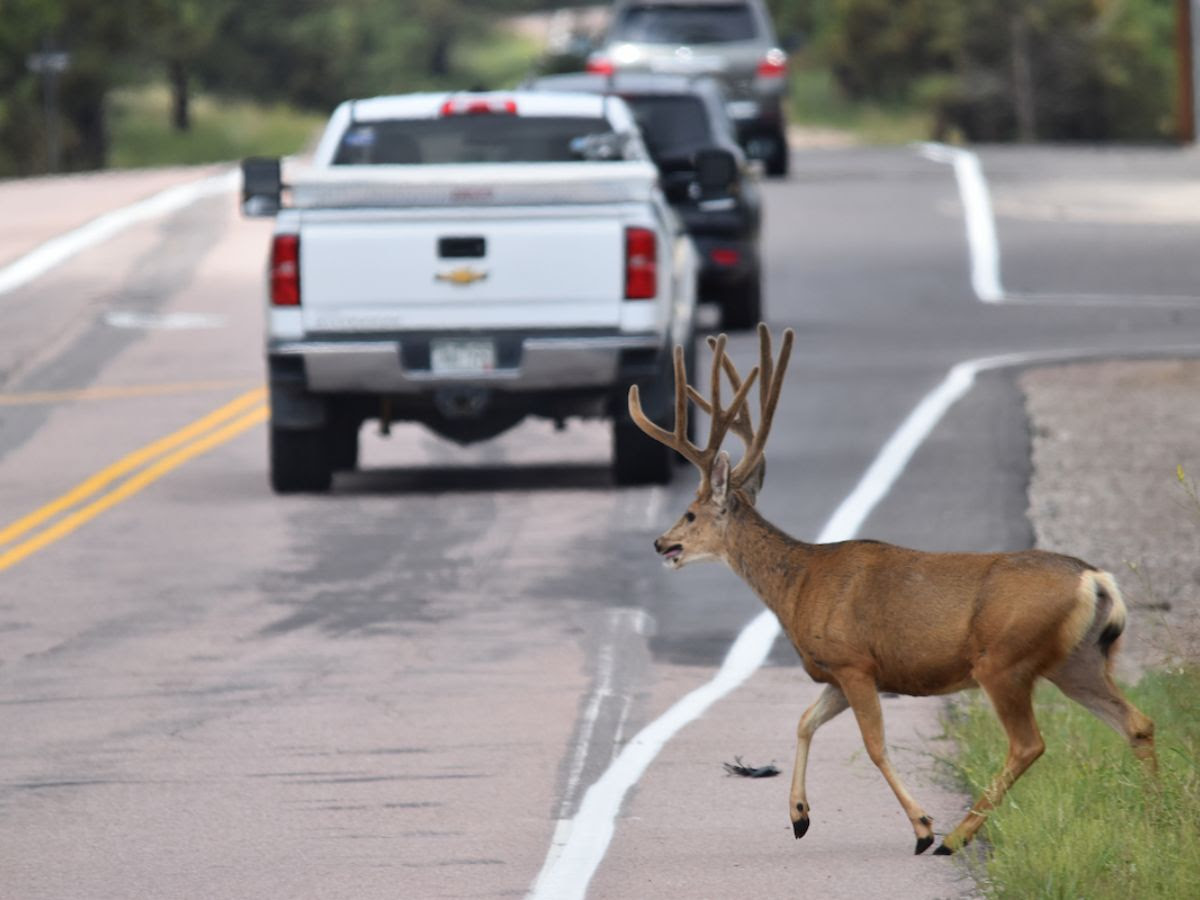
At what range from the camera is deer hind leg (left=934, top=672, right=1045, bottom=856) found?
7852 mm

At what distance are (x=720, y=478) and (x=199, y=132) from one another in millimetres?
73776

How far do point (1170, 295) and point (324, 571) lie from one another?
14.9 meters

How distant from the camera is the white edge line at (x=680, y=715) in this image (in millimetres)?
8125

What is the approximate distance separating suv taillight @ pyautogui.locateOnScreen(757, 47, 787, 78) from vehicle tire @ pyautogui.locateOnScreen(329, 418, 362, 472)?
61.7ft

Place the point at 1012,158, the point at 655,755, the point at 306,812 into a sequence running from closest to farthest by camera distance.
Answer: the point at 306,812
the point at 655,755
the point at 1012,158

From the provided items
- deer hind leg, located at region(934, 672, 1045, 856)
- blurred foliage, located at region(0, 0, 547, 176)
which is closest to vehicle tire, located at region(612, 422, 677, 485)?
deer hind leg, located at region(934, 672, 1045, 856)

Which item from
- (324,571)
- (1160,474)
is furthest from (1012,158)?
(324,571)

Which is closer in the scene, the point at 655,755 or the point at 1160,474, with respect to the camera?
the point at 655,755

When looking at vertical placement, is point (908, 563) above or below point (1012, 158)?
above

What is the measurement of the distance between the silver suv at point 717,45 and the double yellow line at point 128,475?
1483 cm

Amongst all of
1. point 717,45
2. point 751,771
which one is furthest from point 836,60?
point 751,771

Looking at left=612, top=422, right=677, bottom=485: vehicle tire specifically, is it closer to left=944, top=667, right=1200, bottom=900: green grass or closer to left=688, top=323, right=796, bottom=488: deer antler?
left=944, top=667, right=1200, bottom=900: green grass

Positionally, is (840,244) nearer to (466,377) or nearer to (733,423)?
(466,377)

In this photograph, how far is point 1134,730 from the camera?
8039 millimetres
